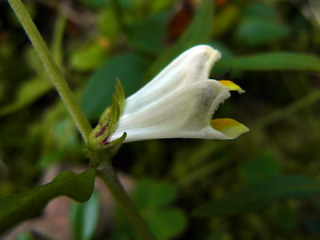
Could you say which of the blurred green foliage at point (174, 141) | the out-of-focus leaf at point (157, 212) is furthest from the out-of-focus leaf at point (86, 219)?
the out-of-focus leaf at point (157, 212)

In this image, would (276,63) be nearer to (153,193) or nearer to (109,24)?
(153,193)

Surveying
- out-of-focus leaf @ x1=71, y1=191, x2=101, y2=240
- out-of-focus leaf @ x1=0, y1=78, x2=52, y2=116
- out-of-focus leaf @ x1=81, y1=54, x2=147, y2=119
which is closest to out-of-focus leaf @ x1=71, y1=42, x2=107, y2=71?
out-of-focus leaf @ x1=0, y1=78, x2=52, y2=116

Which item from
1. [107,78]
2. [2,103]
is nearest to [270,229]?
[107,78]

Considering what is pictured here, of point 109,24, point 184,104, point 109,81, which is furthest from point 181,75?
point 109,24

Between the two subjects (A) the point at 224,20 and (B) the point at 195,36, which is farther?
(A) the point at 224,20

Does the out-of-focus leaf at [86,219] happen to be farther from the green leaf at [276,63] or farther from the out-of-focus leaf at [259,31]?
the out-of-focus leaf at [259,31]

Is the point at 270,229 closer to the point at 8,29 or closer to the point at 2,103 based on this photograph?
the point at 2,103

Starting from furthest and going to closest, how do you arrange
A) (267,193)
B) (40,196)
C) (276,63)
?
(267,193), (276,63), (40,196)
